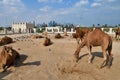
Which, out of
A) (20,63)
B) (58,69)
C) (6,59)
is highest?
(6,59)

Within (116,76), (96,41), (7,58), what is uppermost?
(96,41)

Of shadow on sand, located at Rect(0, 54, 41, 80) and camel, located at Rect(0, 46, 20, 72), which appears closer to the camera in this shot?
shadow on sand, located at Rect(0, 54, 41, 80)

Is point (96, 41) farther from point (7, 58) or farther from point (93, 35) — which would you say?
point (7, 58)

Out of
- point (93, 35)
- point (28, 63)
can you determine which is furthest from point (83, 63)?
point (28, 63)

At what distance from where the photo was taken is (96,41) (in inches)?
439

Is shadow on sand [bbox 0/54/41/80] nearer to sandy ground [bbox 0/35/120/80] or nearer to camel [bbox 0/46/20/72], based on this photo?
sandy ground [bbox 0/35/120/80]

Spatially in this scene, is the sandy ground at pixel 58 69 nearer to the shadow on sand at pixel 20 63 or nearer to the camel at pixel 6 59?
the shadow on sand at pixel 20 63

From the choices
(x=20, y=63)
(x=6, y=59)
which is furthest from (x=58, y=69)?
(x=6, y=59)

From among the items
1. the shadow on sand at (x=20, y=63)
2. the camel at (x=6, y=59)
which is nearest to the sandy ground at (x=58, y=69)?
the shadow on sand at (x=20, y=63)

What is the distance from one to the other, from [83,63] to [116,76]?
1.79 metres

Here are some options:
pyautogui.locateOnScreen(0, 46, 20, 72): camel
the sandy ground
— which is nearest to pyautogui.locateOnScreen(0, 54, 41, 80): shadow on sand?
the sandy ground

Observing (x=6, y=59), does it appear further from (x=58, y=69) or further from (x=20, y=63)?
(x=58, y=69)

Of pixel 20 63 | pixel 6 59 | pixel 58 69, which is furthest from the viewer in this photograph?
pixel 20 63

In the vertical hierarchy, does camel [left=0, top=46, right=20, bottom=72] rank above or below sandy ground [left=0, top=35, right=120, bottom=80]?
above
